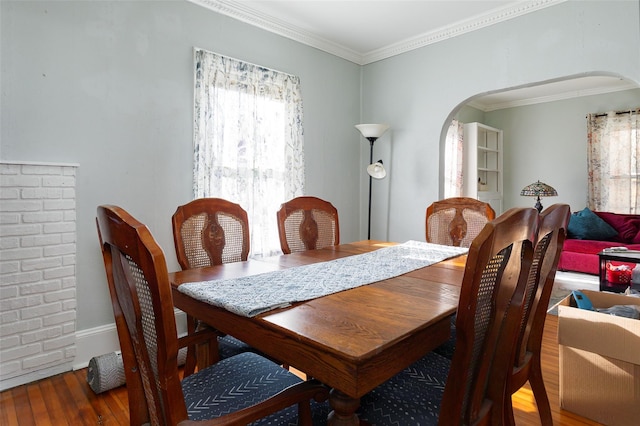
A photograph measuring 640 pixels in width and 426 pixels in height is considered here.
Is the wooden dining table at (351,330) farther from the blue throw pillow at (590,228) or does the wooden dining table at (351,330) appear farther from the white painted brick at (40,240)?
the blue throw pillow at (590,228)

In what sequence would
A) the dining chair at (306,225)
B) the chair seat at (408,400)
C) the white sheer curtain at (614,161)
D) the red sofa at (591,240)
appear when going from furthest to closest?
the white sheer curtain at (614,161) < the red sofa at (591,240) < the dining chair at (306,225) < the chair seat at (408,400)

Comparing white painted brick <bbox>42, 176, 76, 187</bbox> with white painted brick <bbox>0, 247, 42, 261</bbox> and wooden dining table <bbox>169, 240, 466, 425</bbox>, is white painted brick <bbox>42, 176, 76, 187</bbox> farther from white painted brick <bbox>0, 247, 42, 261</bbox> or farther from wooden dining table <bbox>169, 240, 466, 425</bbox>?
wooden dining table <bbox>169, 240, 466, 425</bbox>

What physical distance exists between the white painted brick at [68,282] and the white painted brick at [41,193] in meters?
0.50

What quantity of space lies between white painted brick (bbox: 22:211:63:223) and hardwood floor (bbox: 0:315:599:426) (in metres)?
0.93

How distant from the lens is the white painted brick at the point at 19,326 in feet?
6.48

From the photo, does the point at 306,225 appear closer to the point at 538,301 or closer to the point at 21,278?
the point at 538,301

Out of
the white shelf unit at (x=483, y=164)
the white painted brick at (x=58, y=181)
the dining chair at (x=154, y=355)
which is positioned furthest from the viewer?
the white shelf unit at (x=483, y=164)

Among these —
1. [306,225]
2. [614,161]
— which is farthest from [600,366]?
[614,161]

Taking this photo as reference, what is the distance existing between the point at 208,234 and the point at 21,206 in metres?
1.09

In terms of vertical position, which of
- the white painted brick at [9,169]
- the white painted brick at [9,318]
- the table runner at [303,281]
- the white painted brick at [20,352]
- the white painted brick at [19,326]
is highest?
the white painted brick at [9,169]

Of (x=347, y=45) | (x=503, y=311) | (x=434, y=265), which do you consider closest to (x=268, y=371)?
(x=503, y=311)

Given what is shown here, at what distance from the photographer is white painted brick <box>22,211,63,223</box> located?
6.68ft

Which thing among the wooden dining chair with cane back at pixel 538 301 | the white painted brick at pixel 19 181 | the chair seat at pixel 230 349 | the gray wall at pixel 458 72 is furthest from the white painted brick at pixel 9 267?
the gray wall at pixel 458 72

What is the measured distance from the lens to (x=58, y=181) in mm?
2133
